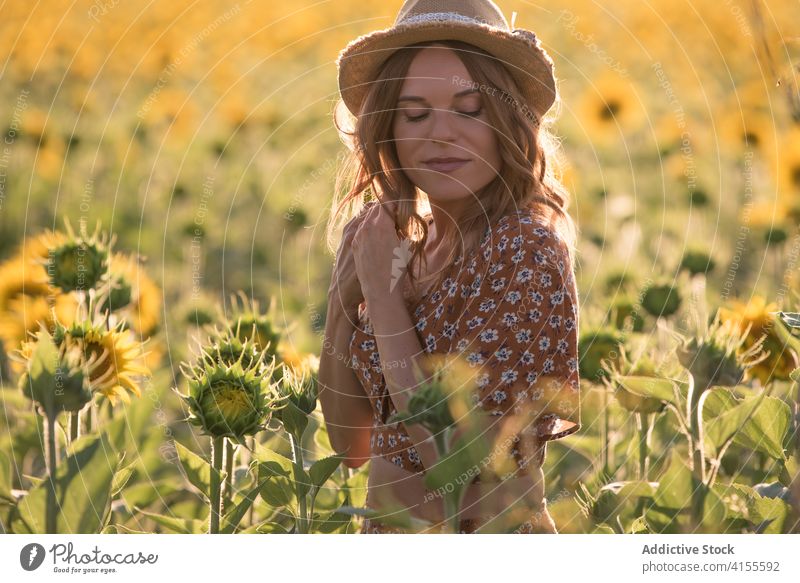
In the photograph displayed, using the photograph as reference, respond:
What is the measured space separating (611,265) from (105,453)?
1497mm

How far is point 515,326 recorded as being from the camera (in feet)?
4.16

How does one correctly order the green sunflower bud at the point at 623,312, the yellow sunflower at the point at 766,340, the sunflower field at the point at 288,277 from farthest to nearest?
the green sunflower bud at the point at 623,312
the yellow sunflower at the point at 766,340
the sunflower field at the point at 288,277

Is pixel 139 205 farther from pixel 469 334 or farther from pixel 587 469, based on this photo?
pixel 469 334

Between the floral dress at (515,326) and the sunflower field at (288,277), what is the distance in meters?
0.09

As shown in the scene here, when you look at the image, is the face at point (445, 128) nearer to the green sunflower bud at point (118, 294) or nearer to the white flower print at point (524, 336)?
the white flower print at point (524, 336)

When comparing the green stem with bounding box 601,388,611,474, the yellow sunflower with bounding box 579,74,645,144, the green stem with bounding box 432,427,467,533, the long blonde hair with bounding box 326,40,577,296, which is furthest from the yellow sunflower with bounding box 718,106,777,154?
the green stem with bounding box 432,427,467,533

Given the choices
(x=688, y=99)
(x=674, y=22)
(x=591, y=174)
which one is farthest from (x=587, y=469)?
(x=674, y=22)

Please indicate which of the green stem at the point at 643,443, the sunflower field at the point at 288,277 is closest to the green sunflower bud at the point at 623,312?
the sunflower field at the point at 288,277

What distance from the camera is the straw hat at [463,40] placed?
1277 mm

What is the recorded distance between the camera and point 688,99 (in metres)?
4.53

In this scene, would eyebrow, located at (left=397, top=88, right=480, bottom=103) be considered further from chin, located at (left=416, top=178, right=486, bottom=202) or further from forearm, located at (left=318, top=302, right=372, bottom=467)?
forearm, located at (left=318, top=302, right=372, bottom=467)

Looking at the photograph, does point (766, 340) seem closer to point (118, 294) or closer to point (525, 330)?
point (525, 330)

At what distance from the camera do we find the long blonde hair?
4.30 ft

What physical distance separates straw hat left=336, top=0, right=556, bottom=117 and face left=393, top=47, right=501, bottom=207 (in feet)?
0.12
